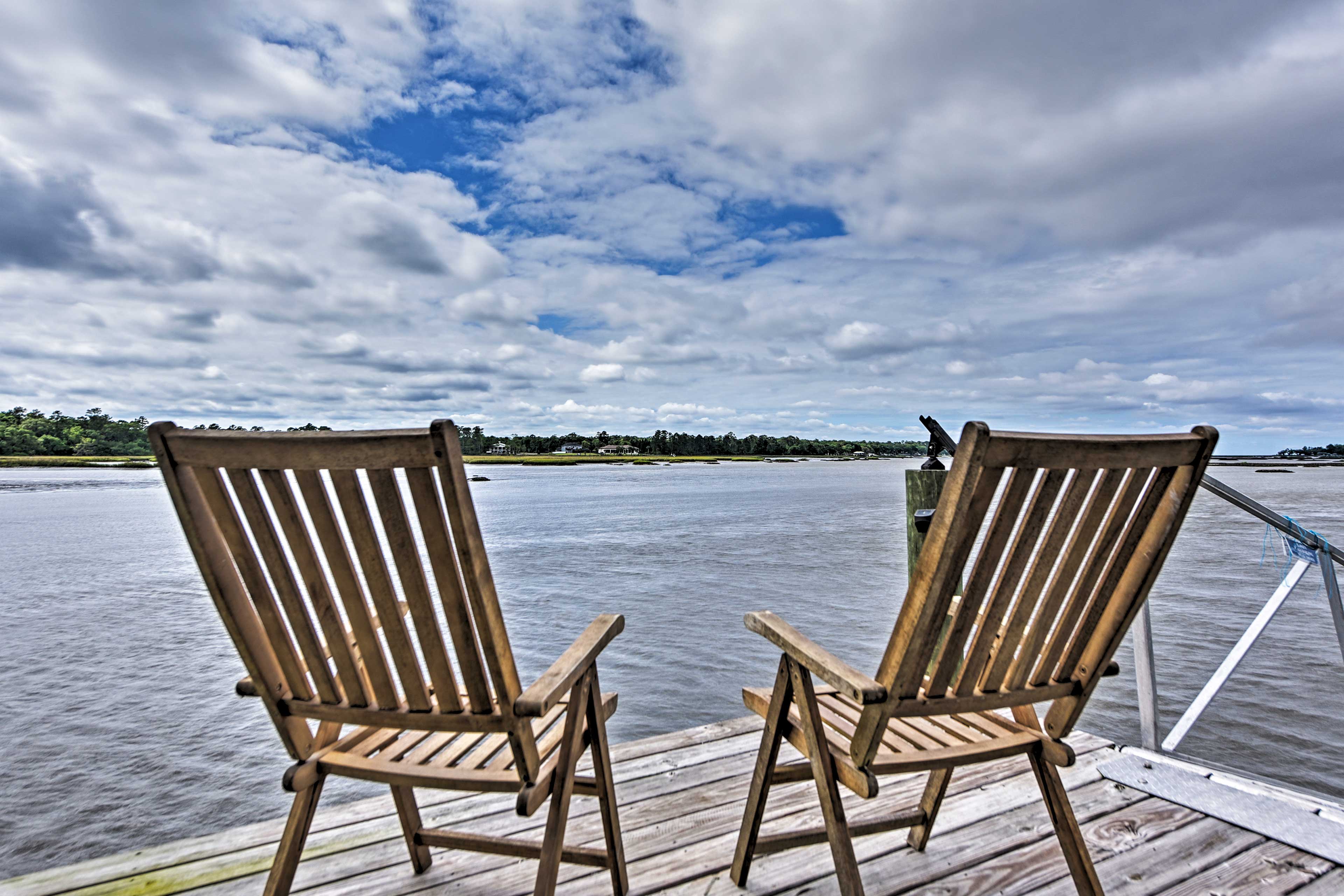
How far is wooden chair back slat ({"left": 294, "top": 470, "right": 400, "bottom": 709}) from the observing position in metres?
1.36

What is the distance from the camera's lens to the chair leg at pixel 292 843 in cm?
158

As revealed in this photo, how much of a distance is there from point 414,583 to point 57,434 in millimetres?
82208

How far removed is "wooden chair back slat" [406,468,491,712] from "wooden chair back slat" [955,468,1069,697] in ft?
3.58

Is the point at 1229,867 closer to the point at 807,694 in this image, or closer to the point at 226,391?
the point at 807,694

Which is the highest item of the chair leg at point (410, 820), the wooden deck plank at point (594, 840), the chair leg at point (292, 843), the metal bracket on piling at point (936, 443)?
the metal bracket on piling at point (936, 443)

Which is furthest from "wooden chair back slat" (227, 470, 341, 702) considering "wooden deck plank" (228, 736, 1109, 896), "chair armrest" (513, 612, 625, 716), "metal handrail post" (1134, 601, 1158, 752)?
"metal handrail post" (1134, 601, 1158, 752)

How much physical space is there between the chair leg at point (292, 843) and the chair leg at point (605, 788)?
26.3 inches

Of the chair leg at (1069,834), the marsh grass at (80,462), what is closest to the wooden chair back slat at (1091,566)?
the chair leg at (1069,834)

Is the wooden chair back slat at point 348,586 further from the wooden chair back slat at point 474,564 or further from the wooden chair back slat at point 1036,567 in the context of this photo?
the wooden chair back slat at point 1036,567

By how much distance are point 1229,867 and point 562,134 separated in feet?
79.4

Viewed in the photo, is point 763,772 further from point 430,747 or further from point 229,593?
point 229,593

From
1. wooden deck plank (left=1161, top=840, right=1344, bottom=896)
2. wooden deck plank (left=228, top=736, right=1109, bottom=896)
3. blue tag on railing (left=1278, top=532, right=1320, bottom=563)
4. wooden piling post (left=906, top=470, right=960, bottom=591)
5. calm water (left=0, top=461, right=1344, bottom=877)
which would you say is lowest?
calm water (left=0, top=461, right=1344, bottom=877)

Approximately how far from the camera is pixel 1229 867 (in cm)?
202

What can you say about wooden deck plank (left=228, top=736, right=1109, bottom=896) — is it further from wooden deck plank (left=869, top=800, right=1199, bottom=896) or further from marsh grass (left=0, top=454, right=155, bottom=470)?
marsh grass (left=0, top=454, right=155, bottom=470)
